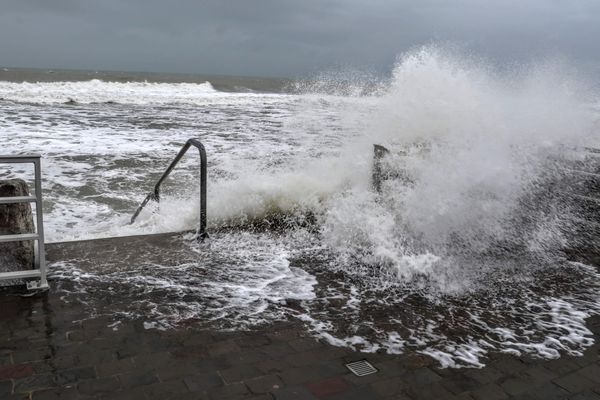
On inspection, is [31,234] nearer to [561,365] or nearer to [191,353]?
[191,353]

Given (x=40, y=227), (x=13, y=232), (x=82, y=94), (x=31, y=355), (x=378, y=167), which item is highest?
(x=82, y=94)

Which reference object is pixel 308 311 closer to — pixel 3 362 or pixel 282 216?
pixel 3 362

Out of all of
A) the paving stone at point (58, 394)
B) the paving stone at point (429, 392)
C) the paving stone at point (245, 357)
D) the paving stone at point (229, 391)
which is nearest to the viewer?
the paving stone at point (58, 394)

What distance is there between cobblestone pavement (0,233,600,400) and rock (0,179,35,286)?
69cm

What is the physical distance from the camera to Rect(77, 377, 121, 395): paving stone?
2641 millimetres

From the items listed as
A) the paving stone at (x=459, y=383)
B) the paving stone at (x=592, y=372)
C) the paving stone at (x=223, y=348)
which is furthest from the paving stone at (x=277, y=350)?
the paving stone at (x=592, y=372)

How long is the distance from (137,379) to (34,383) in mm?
550

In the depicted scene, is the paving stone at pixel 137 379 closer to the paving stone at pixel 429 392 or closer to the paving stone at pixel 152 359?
the paving stone at pixel 152 359

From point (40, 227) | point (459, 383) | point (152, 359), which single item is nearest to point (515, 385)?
point (459, 383)

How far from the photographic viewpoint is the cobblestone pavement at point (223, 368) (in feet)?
8.90

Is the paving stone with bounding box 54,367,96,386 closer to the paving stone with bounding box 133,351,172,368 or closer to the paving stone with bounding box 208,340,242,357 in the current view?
the paving stone with bounding box 133,351,172,368

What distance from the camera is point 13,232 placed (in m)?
→ 4.00

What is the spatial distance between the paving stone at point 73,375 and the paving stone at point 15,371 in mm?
166

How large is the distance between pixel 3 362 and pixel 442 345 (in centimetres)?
280
